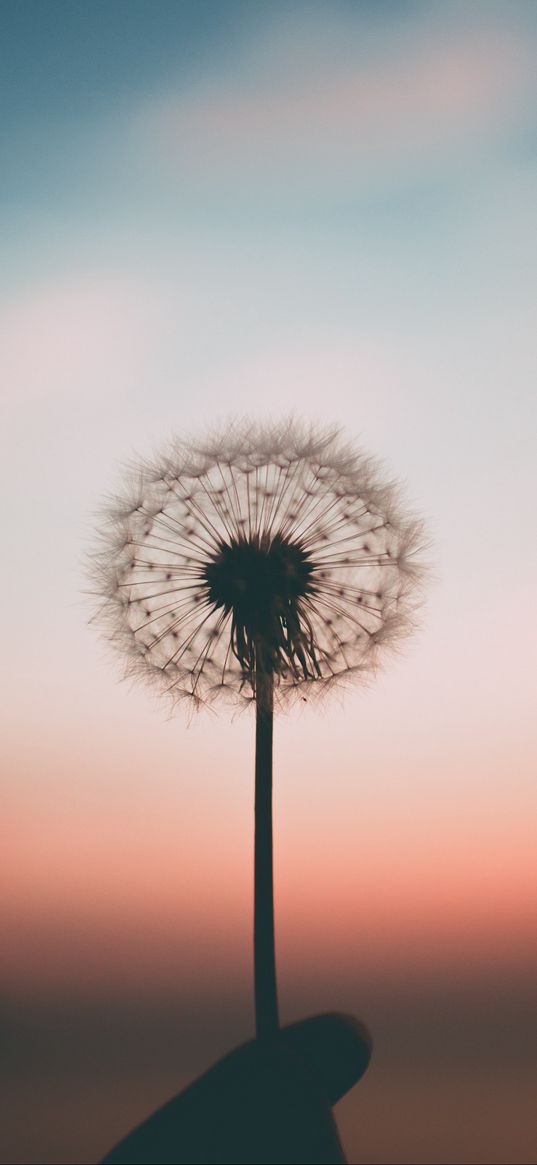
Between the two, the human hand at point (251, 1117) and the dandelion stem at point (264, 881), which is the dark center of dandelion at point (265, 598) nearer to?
the dandelion stem at point (264, 881)

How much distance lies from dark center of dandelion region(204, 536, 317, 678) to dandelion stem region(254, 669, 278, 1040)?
49 centimetres

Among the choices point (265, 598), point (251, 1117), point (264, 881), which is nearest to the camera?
point (251, 1117)

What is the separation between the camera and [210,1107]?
333 inches

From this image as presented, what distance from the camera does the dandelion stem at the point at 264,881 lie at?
8797 mm

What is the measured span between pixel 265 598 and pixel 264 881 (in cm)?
242

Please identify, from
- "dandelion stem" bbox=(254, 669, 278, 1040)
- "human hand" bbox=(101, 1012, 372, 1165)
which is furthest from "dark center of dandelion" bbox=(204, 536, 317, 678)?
"human hand" bbox=(101, 1012, 372, 1165)

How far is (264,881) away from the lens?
8.92 meters

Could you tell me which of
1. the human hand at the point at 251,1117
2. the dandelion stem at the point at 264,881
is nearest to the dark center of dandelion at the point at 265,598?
the dandelion stem at the point at 264,881

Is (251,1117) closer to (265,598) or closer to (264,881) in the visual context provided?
→ (264,881)

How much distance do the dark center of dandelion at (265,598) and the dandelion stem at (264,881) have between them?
491 mm

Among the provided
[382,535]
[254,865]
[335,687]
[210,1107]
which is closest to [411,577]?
[382,535]

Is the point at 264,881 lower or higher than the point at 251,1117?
higher

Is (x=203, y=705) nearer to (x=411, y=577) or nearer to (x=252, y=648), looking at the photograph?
(x=252, y=648)

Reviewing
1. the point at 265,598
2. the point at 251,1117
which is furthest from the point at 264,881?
the point at 265,598
